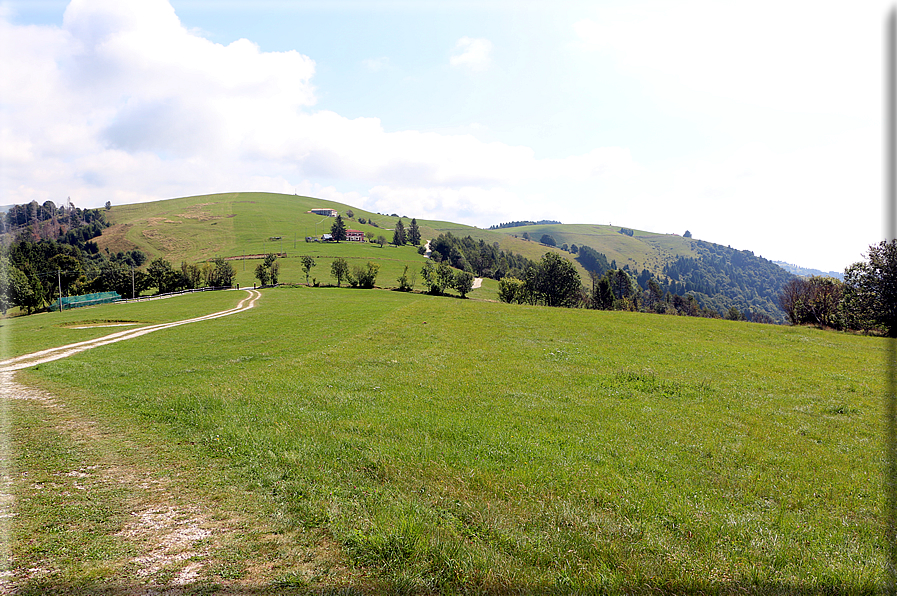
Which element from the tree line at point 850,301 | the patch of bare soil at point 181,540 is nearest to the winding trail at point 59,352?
the patch of bare soil at point 181,540

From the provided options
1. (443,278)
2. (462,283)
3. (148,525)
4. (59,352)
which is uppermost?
(443,278)

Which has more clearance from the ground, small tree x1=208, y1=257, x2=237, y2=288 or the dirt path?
small tree x1=208, y1=257, x2=237, y2=288

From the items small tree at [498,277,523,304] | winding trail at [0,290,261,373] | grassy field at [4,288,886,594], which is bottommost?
grassy field at [4,288,886,594]

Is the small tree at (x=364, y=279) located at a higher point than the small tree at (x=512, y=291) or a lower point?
higher

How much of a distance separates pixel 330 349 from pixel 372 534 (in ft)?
70.6

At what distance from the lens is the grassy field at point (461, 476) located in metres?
6.09

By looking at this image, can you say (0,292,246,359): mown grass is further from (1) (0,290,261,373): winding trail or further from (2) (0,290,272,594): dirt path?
(2) (0,290,272,594): dirt path

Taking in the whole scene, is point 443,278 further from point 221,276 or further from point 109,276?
point 109,276

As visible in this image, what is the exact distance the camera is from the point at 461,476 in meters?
9.29

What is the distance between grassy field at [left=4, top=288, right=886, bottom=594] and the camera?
6094 mm

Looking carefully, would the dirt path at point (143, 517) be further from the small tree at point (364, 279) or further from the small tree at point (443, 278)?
the small tree at point (364, 279)

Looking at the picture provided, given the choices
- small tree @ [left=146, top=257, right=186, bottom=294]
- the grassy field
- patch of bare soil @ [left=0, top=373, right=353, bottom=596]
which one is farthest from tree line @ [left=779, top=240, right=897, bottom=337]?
small tree @ [left=146, top=257, right=186, bottom=294]

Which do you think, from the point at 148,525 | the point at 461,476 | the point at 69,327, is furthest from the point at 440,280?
the point at 148,525

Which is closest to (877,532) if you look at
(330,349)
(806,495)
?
(806,495)
